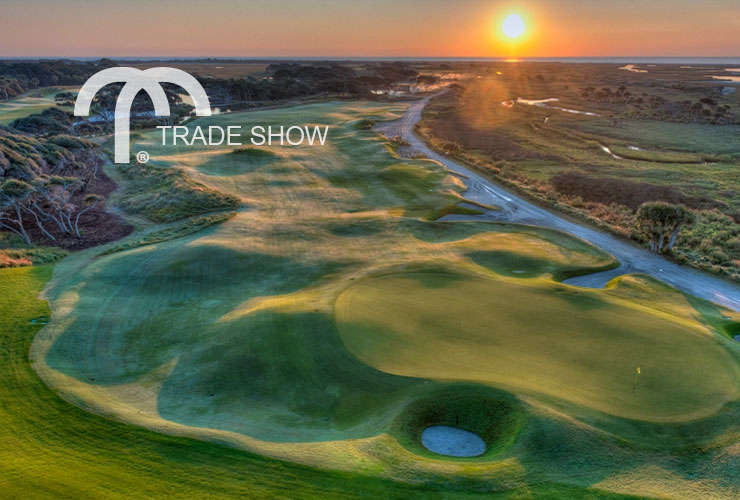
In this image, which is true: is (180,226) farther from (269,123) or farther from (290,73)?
(290,73)

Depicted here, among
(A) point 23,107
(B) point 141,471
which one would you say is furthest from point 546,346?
(A) point 23,107

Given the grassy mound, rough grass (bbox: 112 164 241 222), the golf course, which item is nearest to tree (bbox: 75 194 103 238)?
rough grass (bbox: 112 164 241 222)

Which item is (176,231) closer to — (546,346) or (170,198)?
(170,198)

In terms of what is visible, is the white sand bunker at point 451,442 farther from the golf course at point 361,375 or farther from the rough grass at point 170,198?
the rough grass at point 170,198

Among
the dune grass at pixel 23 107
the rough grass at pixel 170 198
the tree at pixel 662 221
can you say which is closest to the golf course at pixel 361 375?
the tree at pixel 662 221

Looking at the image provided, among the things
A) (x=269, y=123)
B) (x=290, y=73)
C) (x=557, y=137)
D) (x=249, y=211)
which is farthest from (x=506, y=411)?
(x=290, y=73)
